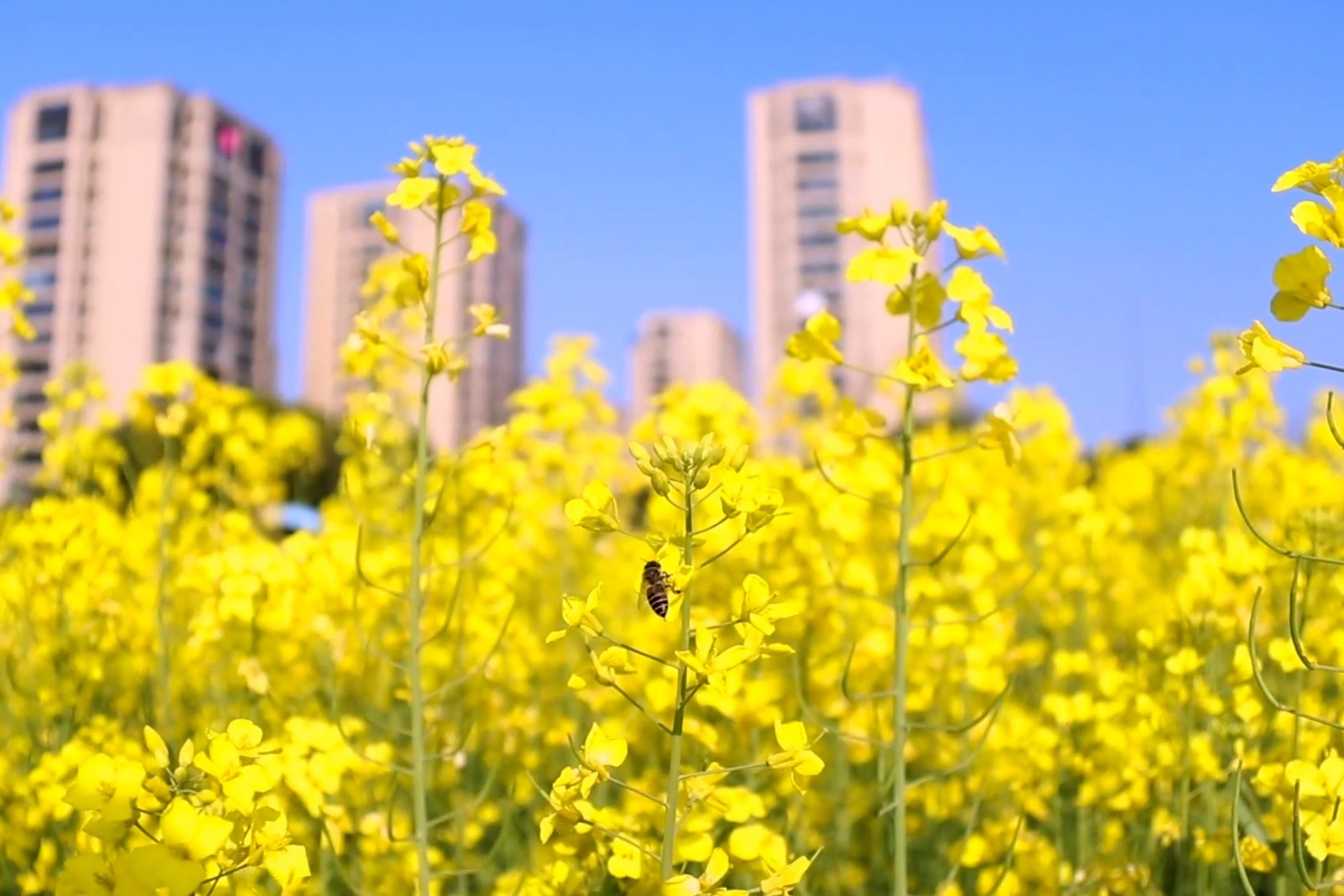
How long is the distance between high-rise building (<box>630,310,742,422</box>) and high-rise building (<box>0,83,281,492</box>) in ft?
130

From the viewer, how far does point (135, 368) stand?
62.0 meters

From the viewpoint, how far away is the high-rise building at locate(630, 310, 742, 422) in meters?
102

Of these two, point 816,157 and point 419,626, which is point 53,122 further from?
point 419,626

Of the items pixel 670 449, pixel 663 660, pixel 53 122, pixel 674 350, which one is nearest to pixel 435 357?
pixel 670 449

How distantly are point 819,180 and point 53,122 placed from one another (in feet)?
136

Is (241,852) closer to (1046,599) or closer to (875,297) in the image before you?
(1046,599)

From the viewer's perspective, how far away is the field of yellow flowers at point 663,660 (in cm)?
160

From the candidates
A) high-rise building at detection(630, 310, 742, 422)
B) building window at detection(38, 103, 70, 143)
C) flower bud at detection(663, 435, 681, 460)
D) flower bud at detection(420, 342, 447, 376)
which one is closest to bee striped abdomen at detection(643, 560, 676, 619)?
flower bud at detection(663, 435, 681, 460)

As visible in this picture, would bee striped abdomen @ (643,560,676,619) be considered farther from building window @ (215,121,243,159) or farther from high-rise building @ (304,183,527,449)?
high-rise building @ (304,183,527,449)

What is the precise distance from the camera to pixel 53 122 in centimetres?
6688

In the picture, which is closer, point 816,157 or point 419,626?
point 419,626

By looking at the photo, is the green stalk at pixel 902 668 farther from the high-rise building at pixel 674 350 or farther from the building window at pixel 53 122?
the high-rise building at pixel 674 350

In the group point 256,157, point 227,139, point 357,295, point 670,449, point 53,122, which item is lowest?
point 670,449

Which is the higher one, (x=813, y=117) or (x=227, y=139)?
(x=813, y=117)
